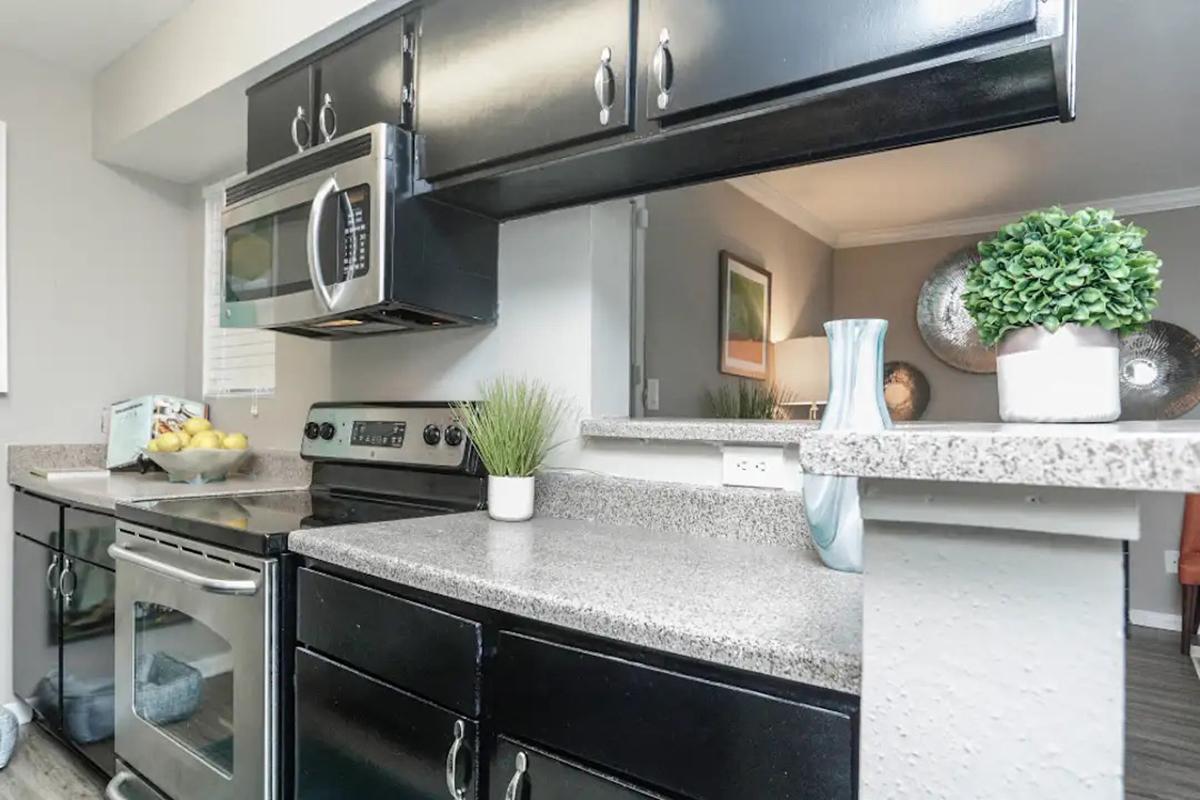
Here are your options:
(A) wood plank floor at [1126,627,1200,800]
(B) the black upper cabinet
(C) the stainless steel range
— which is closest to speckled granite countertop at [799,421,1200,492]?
(A) wood plank floor at [1126,627,1200,800]

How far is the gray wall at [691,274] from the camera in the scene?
9.24ft

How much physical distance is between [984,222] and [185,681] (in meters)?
4.66

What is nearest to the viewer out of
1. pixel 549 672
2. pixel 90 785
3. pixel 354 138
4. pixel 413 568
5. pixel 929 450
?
pixel 929 450

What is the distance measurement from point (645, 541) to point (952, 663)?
31.0 inches

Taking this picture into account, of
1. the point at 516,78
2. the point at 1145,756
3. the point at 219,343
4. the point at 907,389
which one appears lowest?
the point at 1145,756

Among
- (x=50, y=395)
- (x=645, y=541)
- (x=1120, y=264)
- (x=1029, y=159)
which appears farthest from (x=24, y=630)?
(x=1029, y=159)

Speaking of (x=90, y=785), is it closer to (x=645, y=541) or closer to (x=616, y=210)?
(x=645, y=541)

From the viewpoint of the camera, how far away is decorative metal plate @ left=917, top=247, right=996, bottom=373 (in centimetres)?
441

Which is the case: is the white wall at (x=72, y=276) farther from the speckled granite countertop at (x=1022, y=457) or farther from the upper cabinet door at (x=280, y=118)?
the speckled granite countertop at (x=1022, y=457)

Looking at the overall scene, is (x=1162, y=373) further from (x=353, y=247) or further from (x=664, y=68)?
(x=353, y=247)

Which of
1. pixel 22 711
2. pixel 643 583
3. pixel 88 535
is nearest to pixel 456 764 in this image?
pixel 643 583

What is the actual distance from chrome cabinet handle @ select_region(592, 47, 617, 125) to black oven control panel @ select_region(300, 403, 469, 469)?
78cm

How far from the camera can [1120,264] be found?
2.64ft

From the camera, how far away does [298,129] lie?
5.77ft
